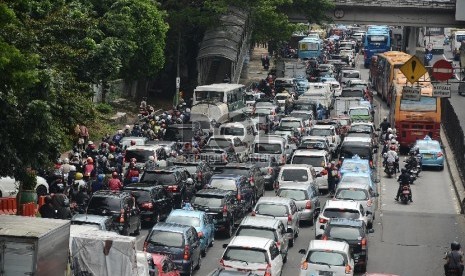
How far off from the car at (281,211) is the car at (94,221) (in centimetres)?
580

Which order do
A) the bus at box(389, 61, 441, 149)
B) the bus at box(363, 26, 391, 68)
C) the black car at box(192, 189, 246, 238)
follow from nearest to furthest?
the black car at box(192, 189, 246, 238)
the bus at box(389, 61, 441, 149)
the bus at box(363, 26, 391, 68)

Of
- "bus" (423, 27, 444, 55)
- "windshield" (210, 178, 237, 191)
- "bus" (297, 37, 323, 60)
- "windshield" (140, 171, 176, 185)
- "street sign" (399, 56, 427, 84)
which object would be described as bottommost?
"windshield" (210, 178, 237, 191)

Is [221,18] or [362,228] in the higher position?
[221,18]

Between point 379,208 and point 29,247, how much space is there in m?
22.4

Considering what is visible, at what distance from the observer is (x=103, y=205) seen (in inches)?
1352

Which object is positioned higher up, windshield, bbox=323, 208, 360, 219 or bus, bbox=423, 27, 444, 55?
bus, bbox=423, 27, 444, 55

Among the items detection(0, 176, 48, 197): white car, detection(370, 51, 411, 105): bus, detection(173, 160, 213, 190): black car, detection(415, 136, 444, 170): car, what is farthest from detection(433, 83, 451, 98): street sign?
detection(370, 51, 411, 105): bus

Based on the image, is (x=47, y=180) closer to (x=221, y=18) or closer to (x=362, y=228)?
(x=362, y=228)

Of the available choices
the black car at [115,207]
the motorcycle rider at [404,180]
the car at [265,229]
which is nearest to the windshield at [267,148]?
the motorcycle rider at [404,180]

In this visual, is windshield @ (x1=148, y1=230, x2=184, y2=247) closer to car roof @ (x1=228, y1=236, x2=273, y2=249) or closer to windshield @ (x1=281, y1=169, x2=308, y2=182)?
car roof @ (x1=228, y1=236, x2=273, y2=249)

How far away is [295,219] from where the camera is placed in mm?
37094

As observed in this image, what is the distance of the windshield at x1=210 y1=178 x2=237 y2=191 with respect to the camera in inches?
1576

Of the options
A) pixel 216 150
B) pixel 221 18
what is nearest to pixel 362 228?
pixel 216 150

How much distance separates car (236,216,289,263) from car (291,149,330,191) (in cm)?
1248
